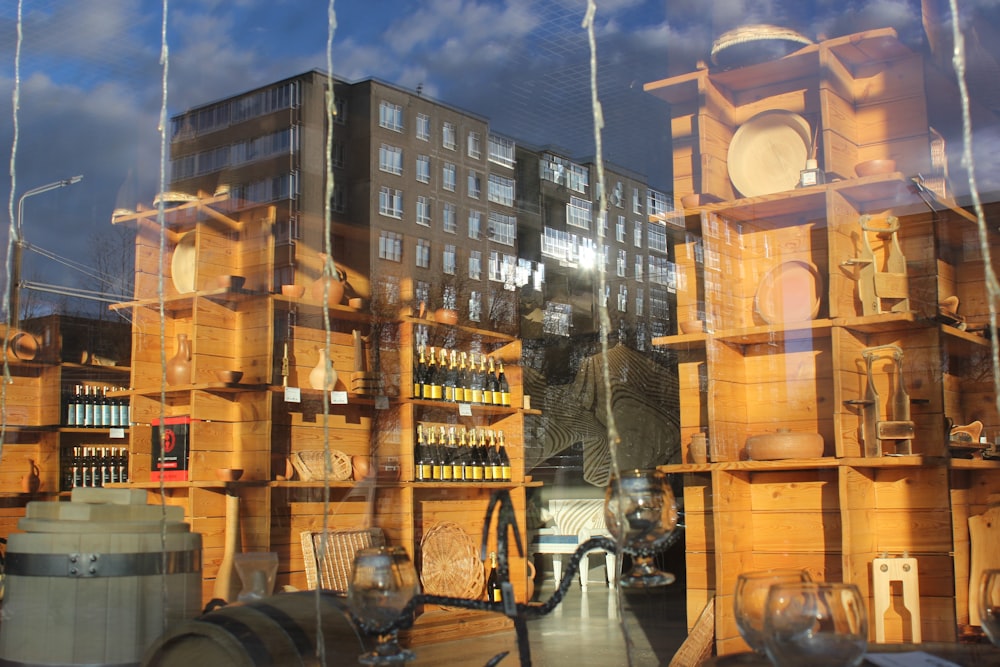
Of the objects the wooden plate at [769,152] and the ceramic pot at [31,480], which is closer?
the wooden plate at [769,152]

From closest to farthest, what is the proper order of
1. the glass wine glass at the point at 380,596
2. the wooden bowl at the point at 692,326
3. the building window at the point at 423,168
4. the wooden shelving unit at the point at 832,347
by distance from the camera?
the glass wine glass at the point at 380,596
the wooden shelving unit at the point at 832,347
the wooden bowl at the point at 692,326
the building window at the point at 423,168

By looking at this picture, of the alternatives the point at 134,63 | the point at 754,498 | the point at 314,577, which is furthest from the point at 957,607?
the point at 134,63

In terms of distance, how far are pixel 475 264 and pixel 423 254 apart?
323 millimetres

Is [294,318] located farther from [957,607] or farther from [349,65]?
[957,607]

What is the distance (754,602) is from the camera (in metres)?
1.60

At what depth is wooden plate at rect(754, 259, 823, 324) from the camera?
13.7ft

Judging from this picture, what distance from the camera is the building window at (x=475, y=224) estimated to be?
5.58 m

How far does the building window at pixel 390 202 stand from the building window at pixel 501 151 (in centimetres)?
50

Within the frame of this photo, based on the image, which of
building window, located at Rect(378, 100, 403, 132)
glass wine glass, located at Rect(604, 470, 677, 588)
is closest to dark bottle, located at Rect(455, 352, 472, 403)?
building window, located at Rect(378, 100, 403, 132)

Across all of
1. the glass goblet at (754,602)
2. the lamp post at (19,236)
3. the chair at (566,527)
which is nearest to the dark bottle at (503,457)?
the chair at (566,527)

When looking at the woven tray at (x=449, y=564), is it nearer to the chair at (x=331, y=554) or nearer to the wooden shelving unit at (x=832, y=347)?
the chair at (x=331, y=554)

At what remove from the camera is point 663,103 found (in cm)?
471

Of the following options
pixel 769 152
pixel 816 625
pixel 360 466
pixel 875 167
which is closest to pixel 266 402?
pixel 360 466

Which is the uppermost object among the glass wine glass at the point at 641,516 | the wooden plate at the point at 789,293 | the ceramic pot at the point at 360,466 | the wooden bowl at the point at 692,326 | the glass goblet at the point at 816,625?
the wooden plate at the point at 789,293
